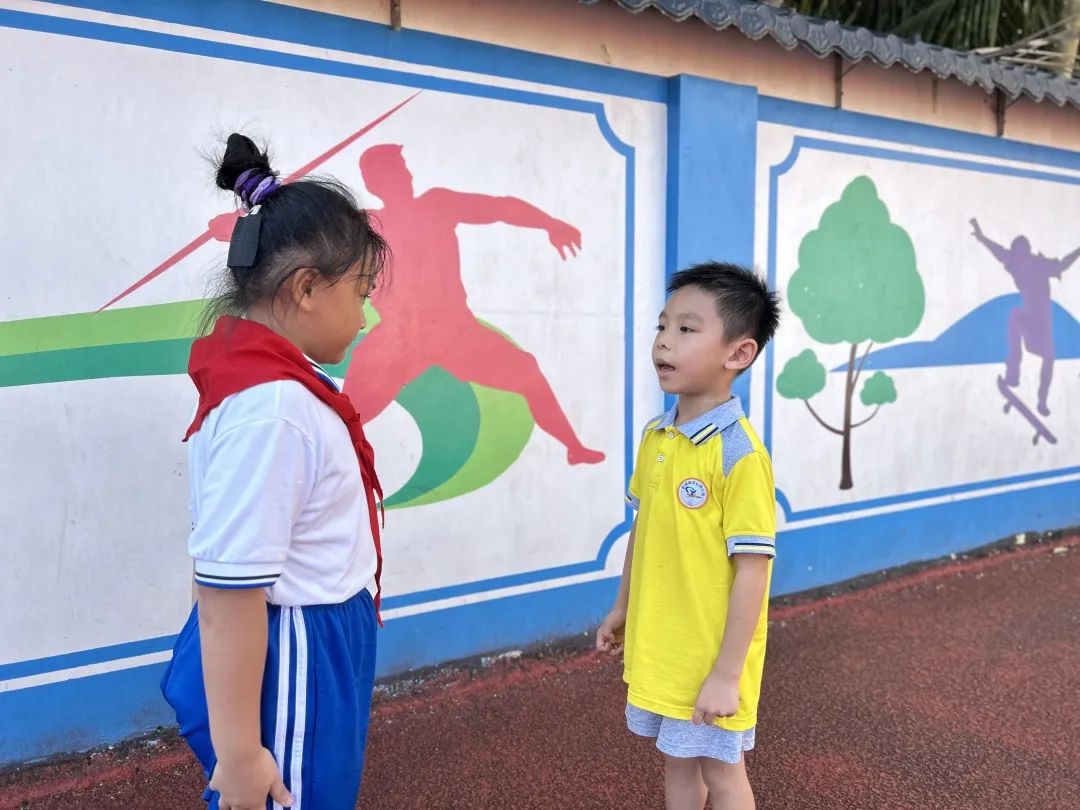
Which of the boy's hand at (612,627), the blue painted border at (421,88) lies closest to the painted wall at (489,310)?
the blue painted border at (421,88)

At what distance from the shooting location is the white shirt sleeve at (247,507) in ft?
3.80

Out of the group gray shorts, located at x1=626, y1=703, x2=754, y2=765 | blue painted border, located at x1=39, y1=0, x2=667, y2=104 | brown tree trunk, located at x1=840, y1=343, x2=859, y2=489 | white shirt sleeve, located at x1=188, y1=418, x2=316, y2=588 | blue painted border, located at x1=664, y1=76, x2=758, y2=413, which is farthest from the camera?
brown tree trunk, located at x1=840, y1=343, x2=859, y2=489

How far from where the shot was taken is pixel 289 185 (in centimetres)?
134

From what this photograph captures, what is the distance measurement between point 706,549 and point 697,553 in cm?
2

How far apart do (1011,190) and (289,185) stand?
4835mm

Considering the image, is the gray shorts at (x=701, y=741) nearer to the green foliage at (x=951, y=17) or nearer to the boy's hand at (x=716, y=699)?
the boy's hand at (x=716, y=699)

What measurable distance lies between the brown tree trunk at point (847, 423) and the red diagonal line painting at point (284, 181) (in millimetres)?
2629

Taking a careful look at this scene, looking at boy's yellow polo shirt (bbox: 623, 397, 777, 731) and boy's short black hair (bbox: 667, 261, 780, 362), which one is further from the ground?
boy's short black hair (bbox: 667, 261, 780, 362)

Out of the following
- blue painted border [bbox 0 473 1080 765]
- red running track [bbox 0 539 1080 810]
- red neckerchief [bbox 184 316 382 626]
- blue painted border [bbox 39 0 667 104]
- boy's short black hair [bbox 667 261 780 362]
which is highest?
blue painted border [bbox 39 0 667 104]

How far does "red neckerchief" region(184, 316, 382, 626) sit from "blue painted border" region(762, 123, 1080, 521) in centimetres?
314

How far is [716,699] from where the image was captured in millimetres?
1721

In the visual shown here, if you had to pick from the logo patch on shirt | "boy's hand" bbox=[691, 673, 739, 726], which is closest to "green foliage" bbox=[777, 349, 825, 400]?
the logo patch on shirt

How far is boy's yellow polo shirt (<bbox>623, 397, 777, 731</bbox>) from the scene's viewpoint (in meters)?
1.76

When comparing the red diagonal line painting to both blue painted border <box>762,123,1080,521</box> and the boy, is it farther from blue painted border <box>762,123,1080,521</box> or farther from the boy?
blue painted border <box>762,123,1080,521</box>
